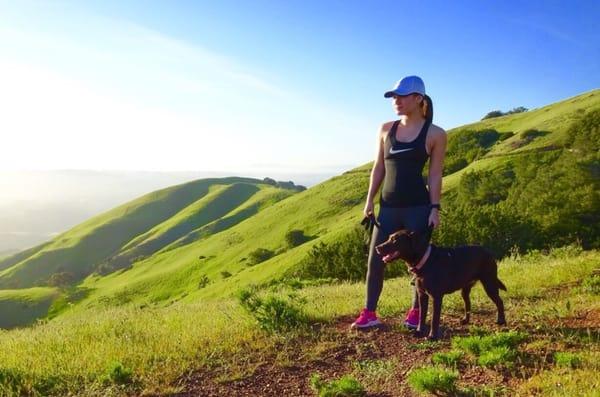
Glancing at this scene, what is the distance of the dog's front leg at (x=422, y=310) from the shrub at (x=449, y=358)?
36.5 inches

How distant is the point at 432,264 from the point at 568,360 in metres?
1.82

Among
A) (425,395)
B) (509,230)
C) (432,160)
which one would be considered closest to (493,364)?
(425,395)

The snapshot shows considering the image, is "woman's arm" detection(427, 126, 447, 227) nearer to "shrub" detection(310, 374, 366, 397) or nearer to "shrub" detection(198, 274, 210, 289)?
"shrub" detection(310, 374, 366, 397)

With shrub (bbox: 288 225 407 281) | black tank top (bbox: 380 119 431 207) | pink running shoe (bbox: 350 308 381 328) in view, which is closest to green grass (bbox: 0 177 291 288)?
shrub (bbox: 288 225 407 281)

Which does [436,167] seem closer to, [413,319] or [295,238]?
[413,319]

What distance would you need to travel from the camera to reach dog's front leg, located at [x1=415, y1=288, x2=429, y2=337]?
20.2 feet

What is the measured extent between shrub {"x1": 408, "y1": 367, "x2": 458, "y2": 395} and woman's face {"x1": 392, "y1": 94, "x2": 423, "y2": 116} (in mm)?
3212

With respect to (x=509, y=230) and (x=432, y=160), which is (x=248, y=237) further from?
(x=432, y=160)

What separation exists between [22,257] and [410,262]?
164m

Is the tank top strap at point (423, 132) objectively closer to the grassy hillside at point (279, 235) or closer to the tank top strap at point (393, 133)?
the tank top strap at point (393, 133)

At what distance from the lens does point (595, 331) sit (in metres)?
5.75

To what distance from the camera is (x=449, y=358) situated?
5.20m

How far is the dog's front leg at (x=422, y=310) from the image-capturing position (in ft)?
20.2

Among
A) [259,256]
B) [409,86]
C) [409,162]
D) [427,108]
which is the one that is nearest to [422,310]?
[409,162]
